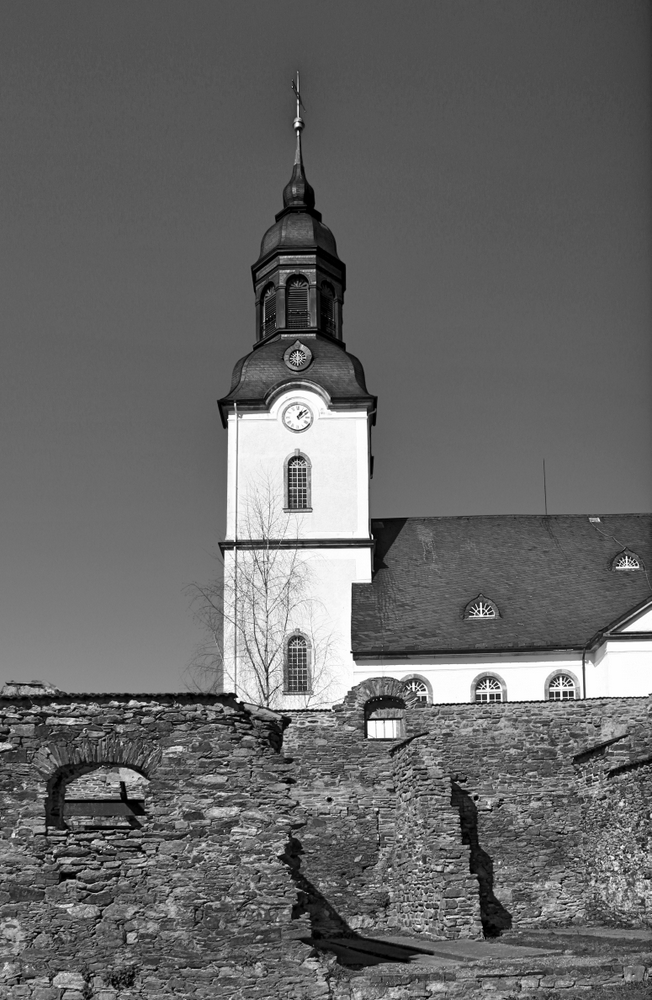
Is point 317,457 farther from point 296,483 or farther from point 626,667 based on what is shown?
point 626,667

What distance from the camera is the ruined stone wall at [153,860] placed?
13.9 metres

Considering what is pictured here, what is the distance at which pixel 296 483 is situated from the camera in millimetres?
42094

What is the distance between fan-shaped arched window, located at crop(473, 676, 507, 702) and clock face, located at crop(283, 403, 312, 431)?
10790 mm

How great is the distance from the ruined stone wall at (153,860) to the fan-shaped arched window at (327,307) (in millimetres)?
31267

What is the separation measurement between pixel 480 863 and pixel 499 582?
20.1 m

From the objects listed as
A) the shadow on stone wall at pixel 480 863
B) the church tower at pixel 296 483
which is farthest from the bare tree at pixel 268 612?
the shadow on stone wall at pixel 480 863

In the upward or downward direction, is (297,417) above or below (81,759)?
above

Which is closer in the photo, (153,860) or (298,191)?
(153,860)

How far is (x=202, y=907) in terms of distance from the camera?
14.3 m

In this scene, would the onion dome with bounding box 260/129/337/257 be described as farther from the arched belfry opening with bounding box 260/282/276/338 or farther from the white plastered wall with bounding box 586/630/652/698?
the white plastered wall with bounding box 586/630/652/698

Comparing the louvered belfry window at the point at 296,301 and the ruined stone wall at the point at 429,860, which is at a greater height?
the louvered belfry window at the point at 296,301

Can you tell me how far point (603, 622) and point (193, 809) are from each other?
26107 millimetres

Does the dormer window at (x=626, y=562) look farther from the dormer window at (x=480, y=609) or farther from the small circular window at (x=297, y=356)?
the small circular window at (x=297, y=356)

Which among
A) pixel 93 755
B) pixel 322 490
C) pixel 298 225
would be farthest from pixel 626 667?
pixel 93 755
